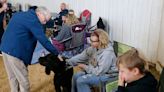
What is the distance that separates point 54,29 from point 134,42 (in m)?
1.93

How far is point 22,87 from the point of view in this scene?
10.6 ft

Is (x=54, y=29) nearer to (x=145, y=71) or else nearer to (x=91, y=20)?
(x=91, y=20)

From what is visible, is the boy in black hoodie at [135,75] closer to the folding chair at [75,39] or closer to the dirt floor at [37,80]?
the dirt floor at [37,80]

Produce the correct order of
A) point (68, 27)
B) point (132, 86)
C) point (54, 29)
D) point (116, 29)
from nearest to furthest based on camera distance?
point (132, 86)
point (68, 27)
point (116, 29)
point (54, 29)

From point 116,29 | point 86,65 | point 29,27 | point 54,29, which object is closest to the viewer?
point 29,27

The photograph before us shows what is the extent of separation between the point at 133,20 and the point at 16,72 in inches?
102

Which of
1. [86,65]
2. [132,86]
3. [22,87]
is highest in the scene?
[132,86]

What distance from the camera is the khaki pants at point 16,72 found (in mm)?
3059

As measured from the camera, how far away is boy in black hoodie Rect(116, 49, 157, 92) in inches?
76.5

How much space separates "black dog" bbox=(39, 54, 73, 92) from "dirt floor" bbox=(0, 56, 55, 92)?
486 mm

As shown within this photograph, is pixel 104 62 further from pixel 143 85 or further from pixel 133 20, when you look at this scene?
pixel 133 20

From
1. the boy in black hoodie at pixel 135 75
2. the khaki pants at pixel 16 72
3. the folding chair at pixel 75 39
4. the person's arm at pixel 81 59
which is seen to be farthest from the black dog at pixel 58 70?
the folding chair at pixel 75 39

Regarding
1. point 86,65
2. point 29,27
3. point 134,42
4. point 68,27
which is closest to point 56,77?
point 86,65

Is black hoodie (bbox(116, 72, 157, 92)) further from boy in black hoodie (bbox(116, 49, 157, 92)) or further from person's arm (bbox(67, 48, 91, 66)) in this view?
person's arm (bbox(67, 48, 91, 66))
